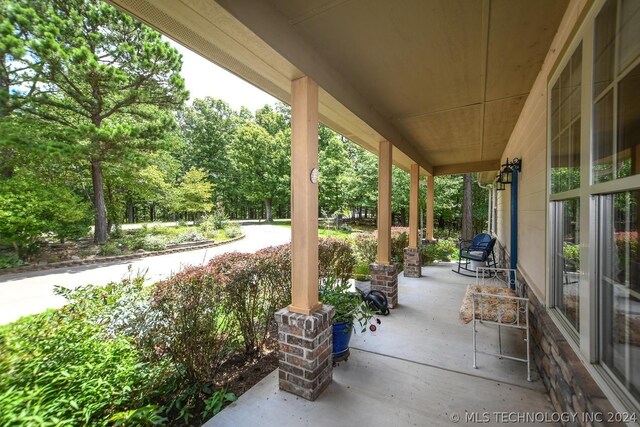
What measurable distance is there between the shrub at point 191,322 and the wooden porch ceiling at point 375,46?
1753 millimetres

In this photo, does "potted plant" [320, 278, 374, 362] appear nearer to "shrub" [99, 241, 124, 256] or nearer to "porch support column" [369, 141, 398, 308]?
"porch support column" [369, 141, 398, 308]

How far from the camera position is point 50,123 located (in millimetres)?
8789

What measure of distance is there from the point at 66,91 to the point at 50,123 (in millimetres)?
1192

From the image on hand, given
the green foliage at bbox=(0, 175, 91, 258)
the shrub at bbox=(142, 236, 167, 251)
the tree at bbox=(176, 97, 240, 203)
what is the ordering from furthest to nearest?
the tree at bbox=(176, 97, 240, 203), the shrub at bbox=(142, 236, 167, 251), the green foliage at bbox=(0, 175, 91, 258)

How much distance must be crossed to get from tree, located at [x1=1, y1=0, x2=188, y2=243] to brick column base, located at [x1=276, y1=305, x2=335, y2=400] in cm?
998

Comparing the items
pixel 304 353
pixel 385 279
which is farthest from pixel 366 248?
pixel 304 353

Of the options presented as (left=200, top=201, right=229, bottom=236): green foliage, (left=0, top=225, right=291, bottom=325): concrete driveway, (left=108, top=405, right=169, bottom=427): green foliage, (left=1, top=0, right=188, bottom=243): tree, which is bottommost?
(left=0, top=225, right=291, bottom=325): concrete driveway

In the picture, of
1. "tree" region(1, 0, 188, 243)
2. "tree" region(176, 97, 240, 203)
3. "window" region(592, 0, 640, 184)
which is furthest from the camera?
"tree" region(176, 97, 240, 203)

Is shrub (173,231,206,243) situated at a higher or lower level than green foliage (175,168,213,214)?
lower

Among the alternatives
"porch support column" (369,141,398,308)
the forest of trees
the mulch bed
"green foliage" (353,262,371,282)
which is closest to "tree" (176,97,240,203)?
the forest of trees

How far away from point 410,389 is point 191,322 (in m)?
1.88

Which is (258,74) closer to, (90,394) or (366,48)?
(366,48)

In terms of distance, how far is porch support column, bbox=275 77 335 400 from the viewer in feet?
6.82

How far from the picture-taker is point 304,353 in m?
2.07
